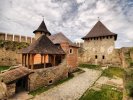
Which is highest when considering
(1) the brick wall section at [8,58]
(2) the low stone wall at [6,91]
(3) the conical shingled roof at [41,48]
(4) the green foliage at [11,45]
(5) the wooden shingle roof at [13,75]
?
(4) the green foliage at [11,45]

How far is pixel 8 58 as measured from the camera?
2053cm

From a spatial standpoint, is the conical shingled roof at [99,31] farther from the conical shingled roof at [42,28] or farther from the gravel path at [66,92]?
the gravel path at [66,92]

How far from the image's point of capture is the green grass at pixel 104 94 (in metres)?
9.91

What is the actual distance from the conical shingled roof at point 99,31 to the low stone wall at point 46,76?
11.1m

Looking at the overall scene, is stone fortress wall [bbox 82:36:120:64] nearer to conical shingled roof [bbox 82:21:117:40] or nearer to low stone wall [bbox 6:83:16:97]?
conical shingled roof [bbox 82:21:117:40]

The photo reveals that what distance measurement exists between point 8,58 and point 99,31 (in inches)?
680

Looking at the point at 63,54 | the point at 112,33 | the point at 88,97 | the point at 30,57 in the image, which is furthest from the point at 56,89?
the point at 112,33

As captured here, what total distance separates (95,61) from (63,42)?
10057mm

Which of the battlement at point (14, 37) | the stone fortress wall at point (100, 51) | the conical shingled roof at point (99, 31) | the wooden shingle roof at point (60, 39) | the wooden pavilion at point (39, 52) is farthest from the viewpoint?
the conical shingled roof at point (99, 31)

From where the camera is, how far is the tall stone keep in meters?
22.1

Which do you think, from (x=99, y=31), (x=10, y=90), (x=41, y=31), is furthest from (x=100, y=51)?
(x=10, y=90)

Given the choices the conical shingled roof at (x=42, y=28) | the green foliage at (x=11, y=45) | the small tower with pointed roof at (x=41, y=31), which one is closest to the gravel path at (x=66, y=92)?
the green foliage at (x=11, y=45)

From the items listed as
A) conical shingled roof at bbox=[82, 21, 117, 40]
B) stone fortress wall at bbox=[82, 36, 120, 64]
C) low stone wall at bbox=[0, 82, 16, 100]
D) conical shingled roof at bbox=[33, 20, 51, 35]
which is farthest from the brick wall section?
conical shingled roof at bbox=[82, 21, 117, 40]

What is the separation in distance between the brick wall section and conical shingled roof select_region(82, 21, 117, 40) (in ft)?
44.5
